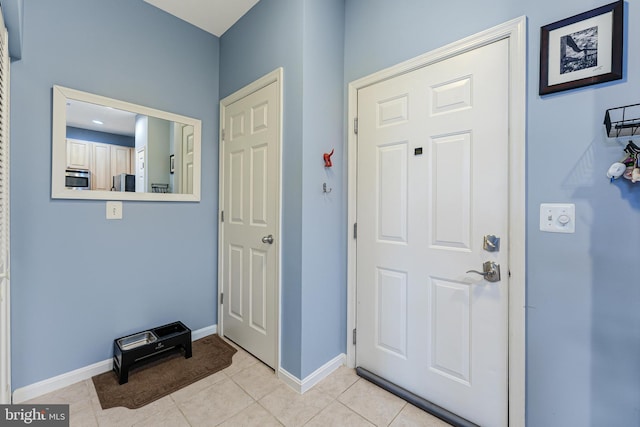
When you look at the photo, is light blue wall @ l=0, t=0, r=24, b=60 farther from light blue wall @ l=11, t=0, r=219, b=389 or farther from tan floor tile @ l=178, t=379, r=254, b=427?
tan floor tile @ l=178, t=379, r=254, b=427

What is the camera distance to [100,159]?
1.86 m

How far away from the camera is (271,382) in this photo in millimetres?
1808

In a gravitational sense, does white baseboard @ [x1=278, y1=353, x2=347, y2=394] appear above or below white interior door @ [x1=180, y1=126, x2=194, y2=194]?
below

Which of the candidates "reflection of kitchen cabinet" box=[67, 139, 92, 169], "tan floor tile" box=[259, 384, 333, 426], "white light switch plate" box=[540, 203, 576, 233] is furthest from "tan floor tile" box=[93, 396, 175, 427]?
"white light switch plate" box=[540, 203, 576, 233]

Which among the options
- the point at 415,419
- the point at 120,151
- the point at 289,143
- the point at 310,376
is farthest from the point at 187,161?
the point at 415,419

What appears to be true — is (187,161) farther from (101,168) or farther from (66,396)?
(66,396)

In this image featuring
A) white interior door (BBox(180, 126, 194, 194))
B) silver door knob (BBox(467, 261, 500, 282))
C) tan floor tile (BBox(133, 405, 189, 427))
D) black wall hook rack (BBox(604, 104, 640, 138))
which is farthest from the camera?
white interior door (BBox(180, 126, 194, 194))

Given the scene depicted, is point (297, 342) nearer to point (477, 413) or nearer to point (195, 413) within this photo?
point (195, 413)

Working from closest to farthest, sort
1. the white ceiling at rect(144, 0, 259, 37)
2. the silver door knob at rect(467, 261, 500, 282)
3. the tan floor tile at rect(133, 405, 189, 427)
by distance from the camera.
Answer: the silver door knob at rect(467, 261, 500, 282)
the tan floor tile at rect(133, 405, 189, 427)
the white ceiling at rect(144, 0, 259, 37)

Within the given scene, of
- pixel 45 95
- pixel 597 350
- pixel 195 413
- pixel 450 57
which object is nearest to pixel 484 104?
pixel 450 57

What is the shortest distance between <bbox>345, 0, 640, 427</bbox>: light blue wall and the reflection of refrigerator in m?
2.41

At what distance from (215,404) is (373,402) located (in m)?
0.95

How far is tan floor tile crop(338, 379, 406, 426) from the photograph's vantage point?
1.51 metres

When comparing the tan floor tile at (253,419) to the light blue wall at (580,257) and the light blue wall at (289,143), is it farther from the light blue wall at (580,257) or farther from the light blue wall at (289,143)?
the light blue wall at (580,257)
